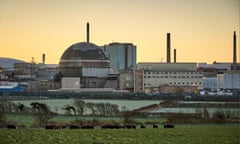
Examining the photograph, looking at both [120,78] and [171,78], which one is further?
[120,78]

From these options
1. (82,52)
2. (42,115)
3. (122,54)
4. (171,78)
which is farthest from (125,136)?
(122,54)

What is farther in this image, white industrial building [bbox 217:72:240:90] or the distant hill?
the distant hill

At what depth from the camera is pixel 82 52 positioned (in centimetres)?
4638

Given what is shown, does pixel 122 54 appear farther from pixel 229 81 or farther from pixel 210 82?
pixel 229 81

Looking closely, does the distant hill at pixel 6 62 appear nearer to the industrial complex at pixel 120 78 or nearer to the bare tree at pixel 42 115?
the industrial complex at pixel 120 78

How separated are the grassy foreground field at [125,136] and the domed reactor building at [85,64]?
32827mm

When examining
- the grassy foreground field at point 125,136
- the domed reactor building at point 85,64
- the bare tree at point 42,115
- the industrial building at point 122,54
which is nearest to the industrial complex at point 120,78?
the domed reactor building at point 85,64

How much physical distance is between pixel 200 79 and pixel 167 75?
2.43 meters

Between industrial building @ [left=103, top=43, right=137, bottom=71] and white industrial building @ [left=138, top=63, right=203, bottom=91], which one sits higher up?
industrial building @ [left=103, top=43, right=137, bottom=71]

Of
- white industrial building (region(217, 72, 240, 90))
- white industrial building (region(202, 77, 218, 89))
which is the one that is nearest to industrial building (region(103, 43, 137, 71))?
white industrial building (region(202, 77, 218, 89))

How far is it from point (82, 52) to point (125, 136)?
34699 mm

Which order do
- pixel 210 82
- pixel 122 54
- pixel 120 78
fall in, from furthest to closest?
pixel 122 54, pixel 210 82, pixel 120 78

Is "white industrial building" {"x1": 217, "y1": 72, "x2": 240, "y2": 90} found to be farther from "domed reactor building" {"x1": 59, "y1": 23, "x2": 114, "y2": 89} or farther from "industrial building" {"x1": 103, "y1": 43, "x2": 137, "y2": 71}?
"industrial building" {"x1": 103, "y1": 43, "x2": 137, "y2": 71}

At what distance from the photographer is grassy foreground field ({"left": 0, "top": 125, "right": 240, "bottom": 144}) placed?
1090cm
